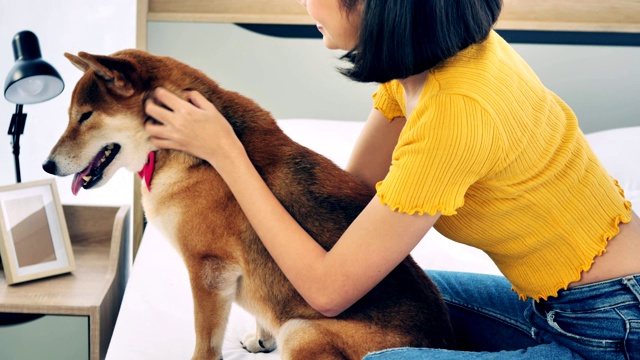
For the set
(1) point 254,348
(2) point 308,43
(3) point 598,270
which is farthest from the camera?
(2) point 308,43

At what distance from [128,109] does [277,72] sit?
1.34 meters

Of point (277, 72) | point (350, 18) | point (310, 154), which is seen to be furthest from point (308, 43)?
point (350, 18)

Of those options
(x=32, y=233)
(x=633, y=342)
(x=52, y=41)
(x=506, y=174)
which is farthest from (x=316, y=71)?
(x=633, y=342)

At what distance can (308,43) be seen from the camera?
2422mm

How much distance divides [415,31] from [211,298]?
2.06 feet

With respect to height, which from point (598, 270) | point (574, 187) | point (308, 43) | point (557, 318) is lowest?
point (308, 43)

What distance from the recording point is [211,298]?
1159 mm

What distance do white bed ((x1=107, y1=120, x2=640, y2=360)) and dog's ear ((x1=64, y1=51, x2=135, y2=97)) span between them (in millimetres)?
515

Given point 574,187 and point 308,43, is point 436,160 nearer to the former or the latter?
point 574,187

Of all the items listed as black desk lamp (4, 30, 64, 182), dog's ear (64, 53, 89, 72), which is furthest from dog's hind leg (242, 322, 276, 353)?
black desk lamp (4, 30, 64, 182)

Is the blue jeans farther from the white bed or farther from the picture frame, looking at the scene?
the picture frame

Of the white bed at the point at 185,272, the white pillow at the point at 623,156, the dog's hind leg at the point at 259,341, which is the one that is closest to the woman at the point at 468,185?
the dog's hind leg at the point at 259,341

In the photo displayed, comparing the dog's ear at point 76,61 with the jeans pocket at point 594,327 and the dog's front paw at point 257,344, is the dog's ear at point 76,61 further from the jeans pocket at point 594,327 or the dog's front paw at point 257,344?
the jeans pocket at point 594,327

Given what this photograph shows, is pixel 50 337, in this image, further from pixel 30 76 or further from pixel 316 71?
pixel 316 71
